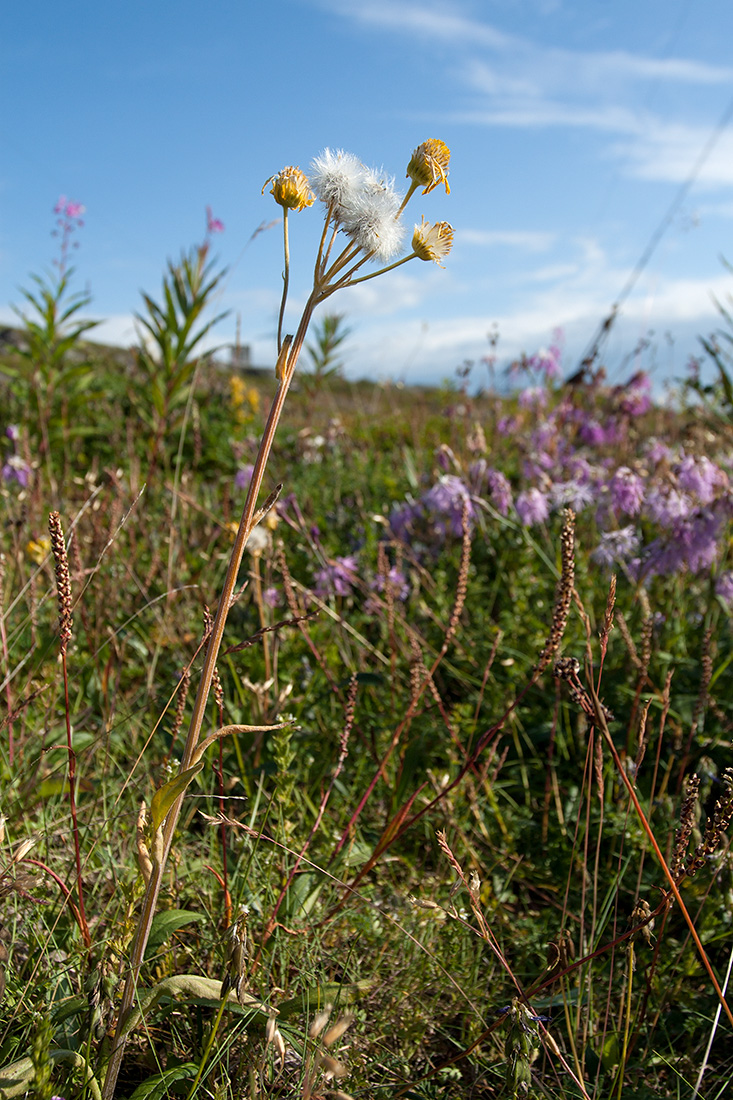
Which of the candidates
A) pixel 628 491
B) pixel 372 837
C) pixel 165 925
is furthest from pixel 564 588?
pixel 628 491

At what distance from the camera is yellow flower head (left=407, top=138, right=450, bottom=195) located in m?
0.95

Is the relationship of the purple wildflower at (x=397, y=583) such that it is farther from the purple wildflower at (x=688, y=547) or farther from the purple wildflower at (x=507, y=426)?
the purple wildflower at (x=507, y=426)

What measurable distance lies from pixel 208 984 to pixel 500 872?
1071 mm

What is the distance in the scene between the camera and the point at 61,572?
1.14 metres

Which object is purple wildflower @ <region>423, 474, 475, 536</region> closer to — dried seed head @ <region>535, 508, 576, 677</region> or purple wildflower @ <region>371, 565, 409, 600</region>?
purple wildflower @ <region>371, 565, 409, 600</region>

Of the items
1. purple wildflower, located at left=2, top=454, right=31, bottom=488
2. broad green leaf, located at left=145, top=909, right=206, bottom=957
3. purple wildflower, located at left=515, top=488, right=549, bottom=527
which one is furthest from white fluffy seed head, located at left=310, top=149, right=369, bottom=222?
purple wildflower, located at left=2, top=454, right=31, bottom=488

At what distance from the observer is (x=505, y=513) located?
3.32m

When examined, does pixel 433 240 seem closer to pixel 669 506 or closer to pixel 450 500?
pixel 669 506

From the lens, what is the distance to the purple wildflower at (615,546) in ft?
8.77

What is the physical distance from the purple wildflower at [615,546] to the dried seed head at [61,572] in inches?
77.2

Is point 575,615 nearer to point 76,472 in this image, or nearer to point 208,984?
point 208,984

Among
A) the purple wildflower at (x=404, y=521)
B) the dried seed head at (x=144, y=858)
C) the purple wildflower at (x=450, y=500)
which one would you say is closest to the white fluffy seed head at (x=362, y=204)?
the dried seed head at (x=144, y=858)

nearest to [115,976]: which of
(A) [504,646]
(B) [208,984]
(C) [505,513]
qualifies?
(B) [208,984]

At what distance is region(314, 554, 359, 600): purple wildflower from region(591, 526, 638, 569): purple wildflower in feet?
3.14
